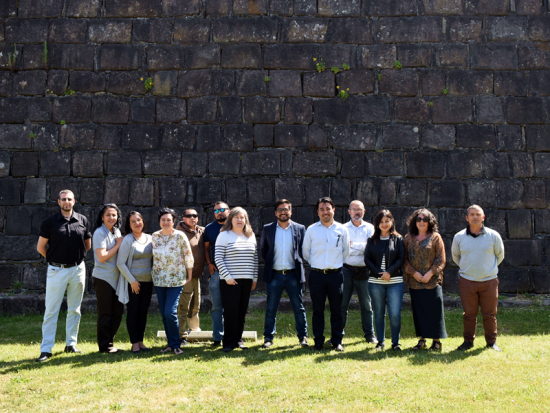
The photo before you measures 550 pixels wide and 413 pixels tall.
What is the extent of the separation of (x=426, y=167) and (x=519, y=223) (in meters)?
1.79

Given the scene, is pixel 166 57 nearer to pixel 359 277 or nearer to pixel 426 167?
pixel 426 167

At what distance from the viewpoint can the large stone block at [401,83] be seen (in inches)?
316

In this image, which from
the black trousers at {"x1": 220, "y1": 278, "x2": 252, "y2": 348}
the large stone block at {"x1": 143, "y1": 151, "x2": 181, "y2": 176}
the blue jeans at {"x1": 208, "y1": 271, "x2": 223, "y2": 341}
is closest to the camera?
the black trousers at {"x1": 220, "y1": 278, "x2": 252, "y2": 348}

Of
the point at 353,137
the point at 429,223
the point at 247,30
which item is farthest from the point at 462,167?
the point at 247,30

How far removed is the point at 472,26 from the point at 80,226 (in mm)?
6964

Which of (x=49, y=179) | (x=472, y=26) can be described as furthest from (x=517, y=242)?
(x=49, y=179)

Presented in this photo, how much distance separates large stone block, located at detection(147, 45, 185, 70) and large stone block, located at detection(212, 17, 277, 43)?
0.71m

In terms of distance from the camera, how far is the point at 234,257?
18.7 feet

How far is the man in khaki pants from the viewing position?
627cm

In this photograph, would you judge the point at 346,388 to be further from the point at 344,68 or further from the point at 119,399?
the point at 344,68

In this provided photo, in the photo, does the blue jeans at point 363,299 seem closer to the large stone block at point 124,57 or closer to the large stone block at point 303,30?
the large stone block at point 303,30

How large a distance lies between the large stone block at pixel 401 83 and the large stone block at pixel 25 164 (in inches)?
238

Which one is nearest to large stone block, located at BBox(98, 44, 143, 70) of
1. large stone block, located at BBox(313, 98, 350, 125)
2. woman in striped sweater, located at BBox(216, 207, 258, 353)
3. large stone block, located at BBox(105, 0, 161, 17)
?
large stone block, located at BBox(105, 0, 161, 17)

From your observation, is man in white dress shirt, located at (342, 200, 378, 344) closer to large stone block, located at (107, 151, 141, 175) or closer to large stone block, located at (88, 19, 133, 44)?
large stone block, located at (107, 151, 141, 175)
